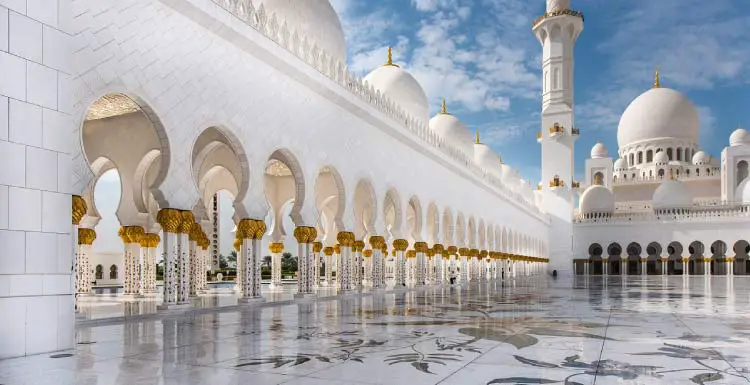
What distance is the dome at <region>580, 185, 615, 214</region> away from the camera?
103 feet

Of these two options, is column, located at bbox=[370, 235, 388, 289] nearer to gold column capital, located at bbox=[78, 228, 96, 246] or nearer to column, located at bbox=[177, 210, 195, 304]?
gold column capital, located at bbox=[78, 228, 96, 246]


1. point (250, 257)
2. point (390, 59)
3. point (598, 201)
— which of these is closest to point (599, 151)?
point (598, 201)

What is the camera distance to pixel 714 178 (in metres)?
32.0

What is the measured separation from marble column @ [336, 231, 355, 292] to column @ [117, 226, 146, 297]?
10.9 ft

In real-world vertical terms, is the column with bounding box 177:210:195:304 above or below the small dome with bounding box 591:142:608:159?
below

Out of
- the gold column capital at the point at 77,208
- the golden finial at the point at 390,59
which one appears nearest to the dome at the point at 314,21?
the gold column capital at the point at 77,208

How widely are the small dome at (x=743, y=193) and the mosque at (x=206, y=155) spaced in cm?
1214

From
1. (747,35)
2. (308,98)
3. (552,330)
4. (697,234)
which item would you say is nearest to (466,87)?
(697,234)

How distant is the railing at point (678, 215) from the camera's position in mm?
28297

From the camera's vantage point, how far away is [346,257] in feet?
35.2

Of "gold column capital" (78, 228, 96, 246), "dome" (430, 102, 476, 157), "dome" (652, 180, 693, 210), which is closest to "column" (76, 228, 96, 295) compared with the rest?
"gold column capital" (78, 228, 96, 246)

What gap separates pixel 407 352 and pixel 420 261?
10936 millimetres

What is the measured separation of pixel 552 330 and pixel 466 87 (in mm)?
28879

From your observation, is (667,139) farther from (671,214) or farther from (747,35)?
(747,35)
